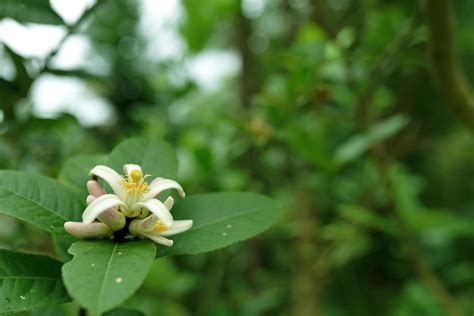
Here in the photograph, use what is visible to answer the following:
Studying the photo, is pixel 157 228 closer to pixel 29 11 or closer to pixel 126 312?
pixel 126 312

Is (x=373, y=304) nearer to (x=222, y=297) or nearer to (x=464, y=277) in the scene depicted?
(x=464, y=277)

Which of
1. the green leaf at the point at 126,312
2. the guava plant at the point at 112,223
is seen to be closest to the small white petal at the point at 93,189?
the guava plant at the point at 112,223

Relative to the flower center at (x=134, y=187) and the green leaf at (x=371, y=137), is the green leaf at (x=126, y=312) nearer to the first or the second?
the flower center at (x=134, y=187)

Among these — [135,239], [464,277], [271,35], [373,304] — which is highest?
[271,35]

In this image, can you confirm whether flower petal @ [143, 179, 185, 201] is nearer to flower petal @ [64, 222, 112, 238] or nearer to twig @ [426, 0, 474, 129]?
flower petal @ [64, 222, 112, 238]

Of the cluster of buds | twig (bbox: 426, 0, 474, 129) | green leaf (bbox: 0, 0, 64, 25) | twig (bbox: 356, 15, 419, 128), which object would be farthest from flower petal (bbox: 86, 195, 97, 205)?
twig (bbox: 356, 15, 419, 128)

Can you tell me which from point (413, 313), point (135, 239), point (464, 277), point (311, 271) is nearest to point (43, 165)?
point (135, 239)

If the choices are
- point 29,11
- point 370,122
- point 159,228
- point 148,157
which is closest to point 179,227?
point 159,228

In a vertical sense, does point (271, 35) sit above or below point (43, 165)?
above
